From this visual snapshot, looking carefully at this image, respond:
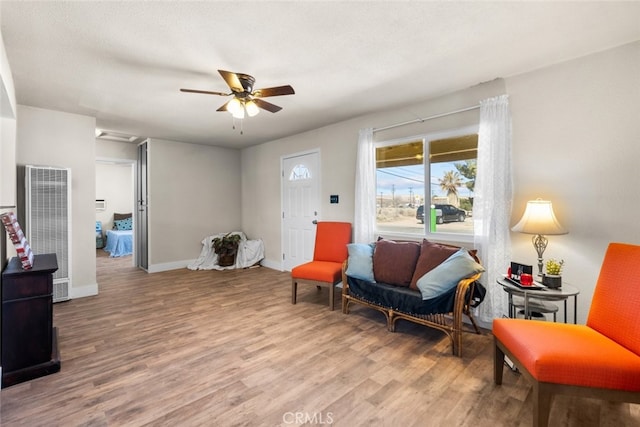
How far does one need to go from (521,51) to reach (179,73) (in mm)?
2905

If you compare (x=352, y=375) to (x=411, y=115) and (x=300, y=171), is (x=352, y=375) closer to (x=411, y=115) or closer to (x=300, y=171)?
(x=411, y=115)

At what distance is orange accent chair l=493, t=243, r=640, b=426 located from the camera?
1402 millimetres

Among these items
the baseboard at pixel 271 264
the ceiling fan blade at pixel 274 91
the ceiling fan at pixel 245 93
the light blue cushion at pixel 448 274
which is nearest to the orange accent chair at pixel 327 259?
the light blue cushion at pixel 448 274

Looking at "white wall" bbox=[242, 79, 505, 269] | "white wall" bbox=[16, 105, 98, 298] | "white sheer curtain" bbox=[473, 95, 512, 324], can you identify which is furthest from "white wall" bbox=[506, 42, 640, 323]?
"white wall" bbox=[16, 105, 98, 298]

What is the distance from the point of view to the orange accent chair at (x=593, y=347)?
1402mm

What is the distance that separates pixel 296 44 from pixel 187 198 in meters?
4.36

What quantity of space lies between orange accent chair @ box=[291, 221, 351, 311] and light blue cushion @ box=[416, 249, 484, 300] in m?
1.14

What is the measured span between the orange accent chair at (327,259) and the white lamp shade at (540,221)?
1926mm

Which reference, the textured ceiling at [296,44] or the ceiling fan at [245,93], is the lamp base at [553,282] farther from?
the ceiling fan at [245,93]

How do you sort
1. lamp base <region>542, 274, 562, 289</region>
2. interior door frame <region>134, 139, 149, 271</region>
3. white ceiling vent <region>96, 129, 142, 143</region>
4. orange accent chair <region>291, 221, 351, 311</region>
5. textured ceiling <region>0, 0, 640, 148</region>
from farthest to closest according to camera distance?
1. interior door frame <region>134, 139, 149, 271</region>
2. white ceiling vent <region>96, 129, 142, 143</region>
3. orange accent chair <region>291, 221, 351, 311</region>
4. lamp base <region>542, 274, 562, 289</region>
5. textured ceiling <region>0, 0, 640, 148</region>

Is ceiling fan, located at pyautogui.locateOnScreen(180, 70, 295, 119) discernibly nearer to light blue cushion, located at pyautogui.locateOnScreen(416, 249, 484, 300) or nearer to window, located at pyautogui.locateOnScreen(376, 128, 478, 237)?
window, located at pyautogui.locateOnScreen(376, 128, 478, 237)

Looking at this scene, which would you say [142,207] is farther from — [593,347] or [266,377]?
[593,347]

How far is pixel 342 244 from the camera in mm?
3885

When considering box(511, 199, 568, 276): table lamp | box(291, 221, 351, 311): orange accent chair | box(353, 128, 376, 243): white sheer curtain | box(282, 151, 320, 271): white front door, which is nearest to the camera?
box(511, 199, 568, 276): table lamp
